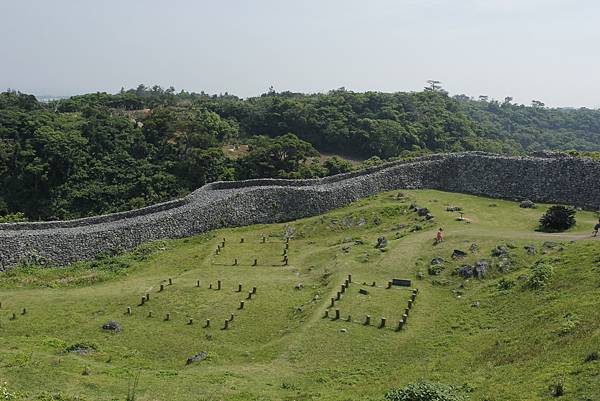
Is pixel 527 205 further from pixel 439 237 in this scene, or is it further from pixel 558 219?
pixel 439 237

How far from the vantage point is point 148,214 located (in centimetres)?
3772

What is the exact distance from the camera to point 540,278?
23172 millimetres

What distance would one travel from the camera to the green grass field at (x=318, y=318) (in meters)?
16.8

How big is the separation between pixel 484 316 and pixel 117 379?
14803mm

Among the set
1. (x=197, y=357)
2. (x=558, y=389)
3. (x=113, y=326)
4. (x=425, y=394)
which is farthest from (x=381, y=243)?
(x=558, y=389)

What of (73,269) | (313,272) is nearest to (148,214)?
(73,269)

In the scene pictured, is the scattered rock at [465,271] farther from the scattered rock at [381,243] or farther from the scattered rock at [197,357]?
the scattered rock at [197,357]

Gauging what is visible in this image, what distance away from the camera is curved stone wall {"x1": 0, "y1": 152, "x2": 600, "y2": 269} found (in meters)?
33.3

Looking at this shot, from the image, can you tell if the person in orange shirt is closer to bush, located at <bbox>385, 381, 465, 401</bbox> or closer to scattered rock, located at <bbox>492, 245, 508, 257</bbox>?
scattered rock, located at <bbox>492, 245, 508, 257</bbox>

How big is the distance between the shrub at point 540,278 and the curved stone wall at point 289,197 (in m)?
15.2

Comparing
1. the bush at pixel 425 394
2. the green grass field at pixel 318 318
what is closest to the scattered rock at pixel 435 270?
the green grass field at pixel 318 318

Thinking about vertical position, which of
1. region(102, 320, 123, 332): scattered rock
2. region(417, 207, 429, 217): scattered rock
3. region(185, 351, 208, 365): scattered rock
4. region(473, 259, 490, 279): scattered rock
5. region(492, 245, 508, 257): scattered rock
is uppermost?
region(417, 207, 429, 217): scattered rock

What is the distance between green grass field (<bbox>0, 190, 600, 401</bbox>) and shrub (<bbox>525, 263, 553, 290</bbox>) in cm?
30

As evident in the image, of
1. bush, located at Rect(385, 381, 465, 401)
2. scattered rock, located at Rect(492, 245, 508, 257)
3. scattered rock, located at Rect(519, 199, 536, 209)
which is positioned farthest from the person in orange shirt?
bush, located at Rect(385, 381, 465, 401)
